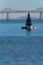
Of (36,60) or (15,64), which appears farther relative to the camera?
(36,60)

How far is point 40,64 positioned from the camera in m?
10.7

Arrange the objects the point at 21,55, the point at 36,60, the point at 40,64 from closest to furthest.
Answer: the point at 40,64, the point at 36,60, the point at 21,55

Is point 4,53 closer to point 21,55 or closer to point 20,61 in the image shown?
point 21,55

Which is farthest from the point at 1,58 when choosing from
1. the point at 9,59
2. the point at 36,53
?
the point at 36,53

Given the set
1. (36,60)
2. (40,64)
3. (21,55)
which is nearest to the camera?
(40,64)

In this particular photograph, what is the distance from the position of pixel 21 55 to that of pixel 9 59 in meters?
1.06

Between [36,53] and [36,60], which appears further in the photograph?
[36,53]

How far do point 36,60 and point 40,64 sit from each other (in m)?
0.80

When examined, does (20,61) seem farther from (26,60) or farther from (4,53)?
(4,53)

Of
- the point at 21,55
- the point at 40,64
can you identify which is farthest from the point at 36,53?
the point at 40,64

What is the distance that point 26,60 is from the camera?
11578 mm

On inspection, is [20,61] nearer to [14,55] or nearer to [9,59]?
[9,59]

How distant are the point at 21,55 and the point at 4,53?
35.1 inches

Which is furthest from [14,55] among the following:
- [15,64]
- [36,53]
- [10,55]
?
[15,64]
